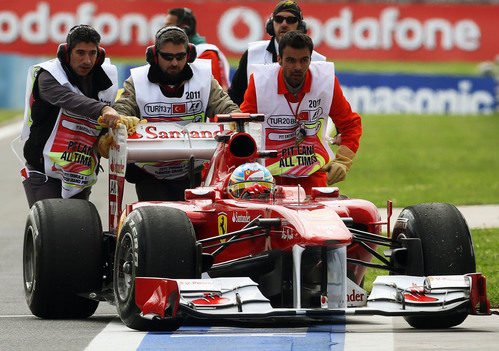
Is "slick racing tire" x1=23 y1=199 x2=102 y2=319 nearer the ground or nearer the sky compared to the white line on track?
nearer the sky

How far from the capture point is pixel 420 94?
39.2m

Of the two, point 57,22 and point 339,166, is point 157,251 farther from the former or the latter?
point 57,22

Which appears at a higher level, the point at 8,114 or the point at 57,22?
the point at 57,22

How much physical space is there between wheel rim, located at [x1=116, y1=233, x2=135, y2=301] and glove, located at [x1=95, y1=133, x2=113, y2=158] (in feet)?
5.73

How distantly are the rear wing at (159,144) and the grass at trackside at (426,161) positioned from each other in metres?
7.88

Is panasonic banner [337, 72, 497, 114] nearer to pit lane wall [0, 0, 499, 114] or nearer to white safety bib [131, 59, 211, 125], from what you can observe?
pit lane wall [0, 0, 499, 114]

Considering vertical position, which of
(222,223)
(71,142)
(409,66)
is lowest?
(222,223)

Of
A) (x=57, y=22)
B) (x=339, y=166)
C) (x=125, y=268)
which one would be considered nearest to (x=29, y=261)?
(x=125, y=268)

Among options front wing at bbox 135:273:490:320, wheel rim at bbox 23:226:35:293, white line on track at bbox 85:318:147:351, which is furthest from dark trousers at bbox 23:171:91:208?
front wing at bbox 135:273:490:320

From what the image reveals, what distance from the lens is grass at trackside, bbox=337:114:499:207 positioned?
20.5 metres

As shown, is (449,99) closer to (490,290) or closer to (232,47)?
(232,47)

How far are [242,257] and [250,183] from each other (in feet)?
1.91

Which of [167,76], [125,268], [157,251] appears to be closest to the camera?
[157,251]

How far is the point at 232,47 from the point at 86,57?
36.8m
